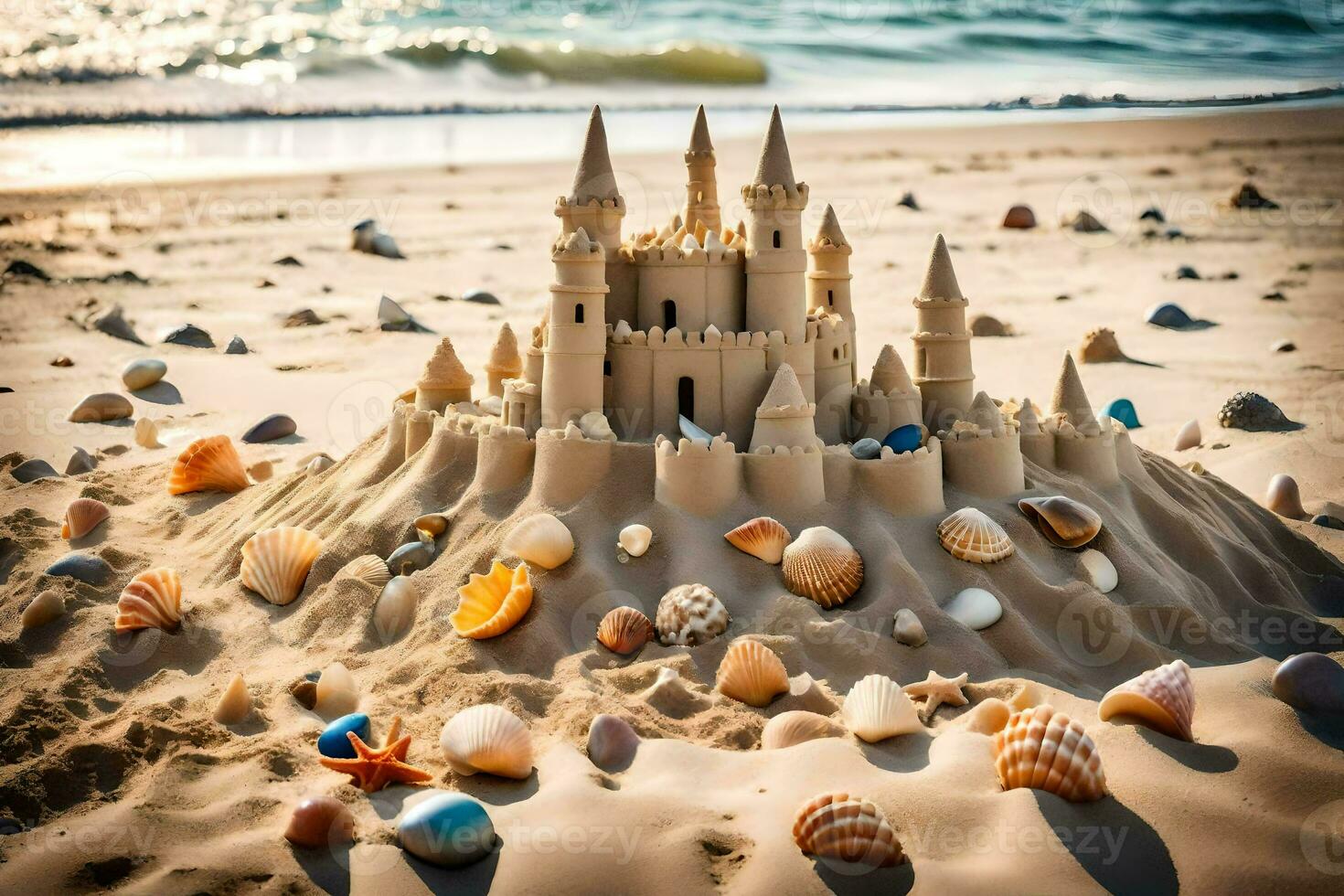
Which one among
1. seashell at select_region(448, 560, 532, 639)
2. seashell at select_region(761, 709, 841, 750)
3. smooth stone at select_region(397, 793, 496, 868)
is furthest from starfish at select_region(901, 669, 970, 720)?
smooth stone at select_region(397, 793, 496, 868)

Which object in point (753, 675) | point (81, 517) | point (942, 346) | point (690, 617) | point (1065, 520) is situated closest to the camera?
point (753, 675)

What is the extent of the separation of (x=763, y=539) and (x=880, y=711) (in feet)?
6.11

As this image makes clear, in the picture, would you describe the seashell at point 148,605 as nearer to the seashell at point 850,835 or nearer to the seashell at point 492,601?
the seashell at point 492,601

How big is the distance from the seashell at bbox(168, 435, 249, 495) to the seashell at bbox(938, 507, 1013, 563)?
6.90 m

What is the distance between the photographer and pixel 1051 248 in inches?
1010

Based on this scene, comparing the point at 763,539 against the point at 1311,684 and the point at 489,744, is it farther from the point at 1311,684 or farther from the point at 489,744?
the point at 1311,684

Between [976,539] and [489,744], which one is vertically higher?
[976,539]

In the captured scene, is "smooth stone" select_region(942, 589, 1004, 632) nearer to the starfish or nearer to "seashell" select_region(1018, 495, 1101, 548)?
the starfish

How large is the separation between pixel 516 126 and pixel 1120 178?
582 inches

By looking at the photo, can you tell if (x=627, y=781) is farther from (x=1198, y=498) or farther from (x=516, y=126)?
(x=516, y=126)

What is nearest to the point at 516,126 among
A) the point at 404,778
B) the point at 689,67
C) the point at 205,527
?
the point at 689,67

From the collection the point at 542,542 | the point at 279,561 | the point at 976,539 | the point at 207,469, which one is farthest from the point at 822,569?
the point at 207,469

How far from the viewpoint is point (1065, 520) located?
10.6 m

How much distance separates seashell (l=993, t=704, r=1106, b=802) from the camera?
768cm
